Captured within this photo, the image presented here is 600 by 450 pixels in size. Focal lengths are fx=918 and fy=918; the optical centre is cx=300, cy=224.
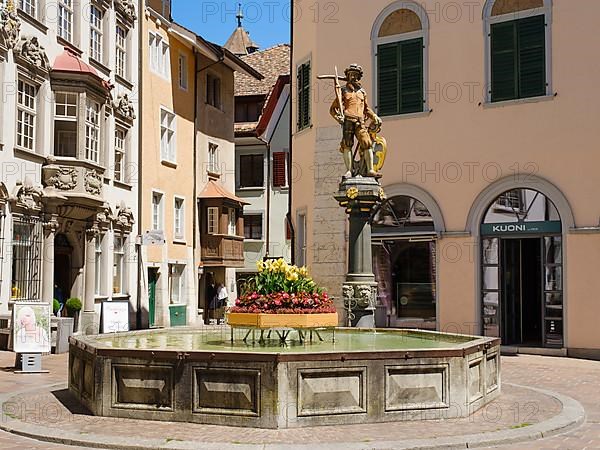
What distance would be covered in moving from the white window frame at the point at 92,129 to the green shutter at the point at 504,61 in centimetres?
1147

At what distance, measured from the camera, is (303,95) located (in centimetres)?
2691

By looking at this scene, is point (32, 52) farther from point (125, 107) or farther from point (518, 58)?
point (518, 58)

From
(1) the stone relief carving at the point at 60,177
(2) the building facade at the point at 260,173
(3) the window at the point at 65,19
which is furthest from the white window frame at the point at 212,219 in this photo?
(1) the stone relief carving at the point at 60,177

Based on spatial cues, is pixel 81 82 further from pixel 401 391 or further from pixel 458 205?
pixel 401 391

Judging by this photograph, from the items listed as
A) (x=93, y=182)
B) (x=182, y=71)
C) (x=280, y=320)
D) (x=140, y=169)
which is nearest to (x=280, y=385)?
(x=280, y=320)

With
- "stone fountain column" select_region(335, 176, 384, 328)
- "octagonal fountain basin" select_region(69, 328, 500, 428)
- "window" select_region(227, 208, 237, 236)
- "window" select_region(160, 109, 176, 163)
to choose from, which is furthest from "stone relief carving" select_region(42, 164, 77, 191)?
"window" select_region(227, 208, 237, 236)

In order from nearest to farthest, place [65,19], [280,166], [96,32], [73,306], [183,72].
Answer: [73,306] < [65,19] < [96,32] < [183,72] < [280,166]

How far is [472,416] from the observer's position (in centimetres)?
1138

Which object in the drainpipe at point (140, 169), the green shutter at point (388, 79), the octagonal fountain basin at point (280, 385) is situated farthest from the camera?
the drainpipe at point (140, 169)

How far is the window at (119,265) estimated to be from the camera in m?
30.4

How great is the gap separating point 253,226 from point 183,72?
14.9m

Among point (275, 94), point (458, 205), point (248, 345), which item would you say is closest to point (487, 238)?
point (458, 205)

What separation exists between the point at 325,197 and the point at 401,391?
1475 centimetres

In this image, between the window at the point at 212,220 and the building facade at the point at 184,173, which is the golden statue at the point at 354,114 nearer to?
the building facade at the point at 184,173
